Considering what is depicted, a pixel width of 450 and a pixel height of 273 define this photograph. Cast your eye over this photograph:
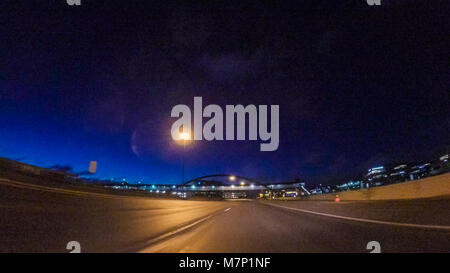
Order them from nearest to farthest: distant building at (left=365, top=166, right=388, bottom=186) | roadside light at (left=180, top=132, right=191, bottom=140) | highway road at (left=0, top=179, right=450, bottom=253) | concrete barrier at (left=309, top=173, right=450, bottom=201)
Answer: highway road at (left=0, top=179, right=450, bottom=253) < roadside light at (left=180, top=132, right=191, bottom=140) < concrete barrier at (left=309, top=173, right=450, bottom=201) < distant building at (left=365, top=166, right=388, bottom=186)

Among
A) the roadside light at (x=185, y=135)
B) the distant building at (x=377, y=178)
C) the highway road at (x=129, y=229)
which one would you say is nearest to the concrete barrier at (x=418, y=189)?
the highway road at (x=129, y=229)

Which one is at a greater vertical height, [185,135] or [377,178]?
[185,135]

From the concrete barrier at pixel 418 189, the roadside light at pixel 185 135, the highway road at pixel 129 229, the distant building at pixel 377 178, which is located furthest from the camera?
the distant building at pixel 377 178

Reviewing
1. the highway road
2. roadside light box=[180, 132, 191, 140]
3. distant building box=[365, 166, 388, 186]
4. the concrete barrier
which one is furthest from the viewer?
distant building box=[365, 166, 388, 186]

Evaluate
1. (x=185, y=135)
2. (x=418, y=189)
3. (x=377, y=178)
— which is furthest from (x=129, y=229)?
(x=377, y=178)

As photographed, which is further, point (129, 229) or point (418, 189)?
point (418, 189)

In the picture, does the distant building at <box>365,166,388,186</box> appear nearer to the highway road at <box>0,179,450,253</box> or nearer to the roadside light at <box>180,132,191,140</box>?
the highway road at <box>0,179,450,253</box>

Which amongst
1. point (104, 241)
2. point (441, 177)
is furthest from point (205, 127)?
point (441, 177)

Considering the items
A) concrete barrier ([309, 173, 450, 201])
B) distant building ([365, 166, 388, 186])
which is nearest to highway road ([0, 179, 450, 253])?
concrete barrier ([309, 173, 450, 201])

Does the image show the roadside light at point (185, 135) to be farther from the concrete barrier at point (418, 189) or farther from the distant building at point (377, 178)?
the distant building at point (377, 178)

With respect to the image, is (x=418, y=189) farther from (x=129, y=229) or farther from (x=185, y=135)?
(x=129, y=229)
